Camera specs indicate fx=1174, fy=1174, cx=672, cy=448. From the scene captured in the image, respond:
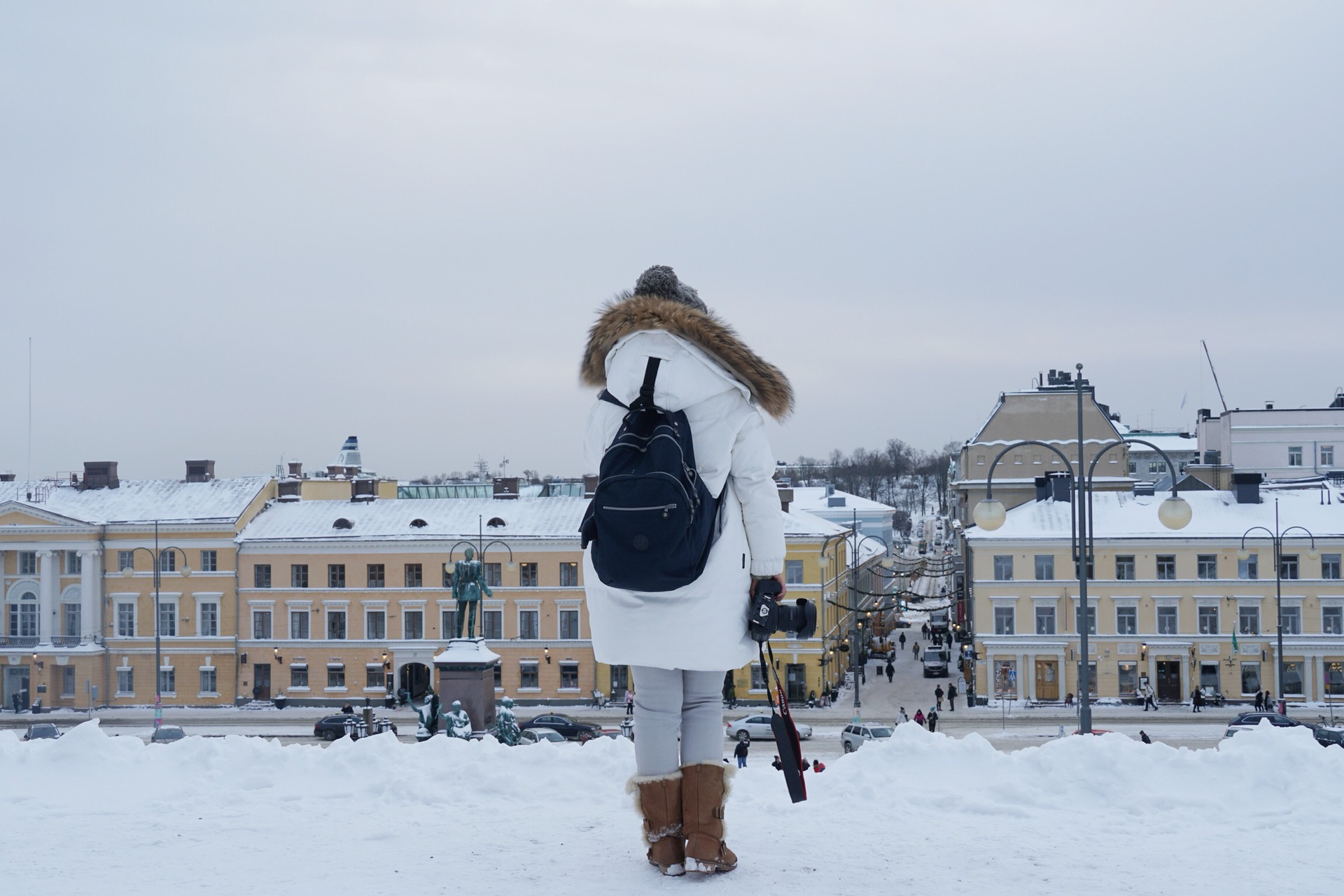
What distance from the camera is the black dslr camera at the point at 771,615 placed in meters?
5.14

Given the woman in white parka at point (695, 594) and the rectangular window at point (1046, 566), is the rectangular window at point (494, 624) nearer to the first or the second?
the rectangular window at point (1046, 566)

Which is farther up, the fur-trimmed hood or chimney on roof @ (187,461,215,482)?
chimney on roof @ (187,461,215,482)

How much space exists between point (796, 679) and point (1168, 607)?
1278cm

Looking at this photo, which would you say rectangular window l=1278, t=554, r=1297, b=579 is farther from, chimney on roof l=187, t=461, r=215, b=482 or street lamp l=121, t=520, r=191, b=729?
chimney on roof l=187, t=461, r=215, b=482

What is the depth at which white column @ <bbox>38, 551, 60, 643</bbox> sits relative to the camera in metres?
43.4

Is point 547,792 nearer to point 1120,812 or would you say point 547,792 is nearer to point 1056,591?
point 1120,812

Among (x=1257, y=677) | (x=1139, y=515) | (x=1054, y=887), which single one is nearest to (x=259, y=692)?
(x=1139, y=515)

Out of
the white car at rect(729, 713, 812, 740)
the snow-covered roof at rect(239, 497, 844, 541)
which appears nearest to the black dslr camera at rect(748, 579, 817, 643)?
the white car at rect(729, 713, 812, 740)

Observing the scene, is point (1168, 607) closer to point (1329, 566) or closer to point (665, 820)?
point (1329, 566)

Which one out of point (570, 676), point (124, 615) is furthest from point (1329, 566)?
point (124, 615)

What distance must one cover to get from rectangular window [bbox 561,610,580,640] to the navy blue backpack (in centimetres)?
3773

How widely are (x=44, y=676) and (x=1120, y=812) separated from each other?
45.6 metres

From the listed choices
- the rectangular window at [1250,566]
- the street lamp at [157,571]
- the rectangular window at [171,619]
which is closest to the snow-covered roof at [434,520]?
the street lamp at [157,571]

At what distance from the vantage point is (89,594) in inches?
1708
